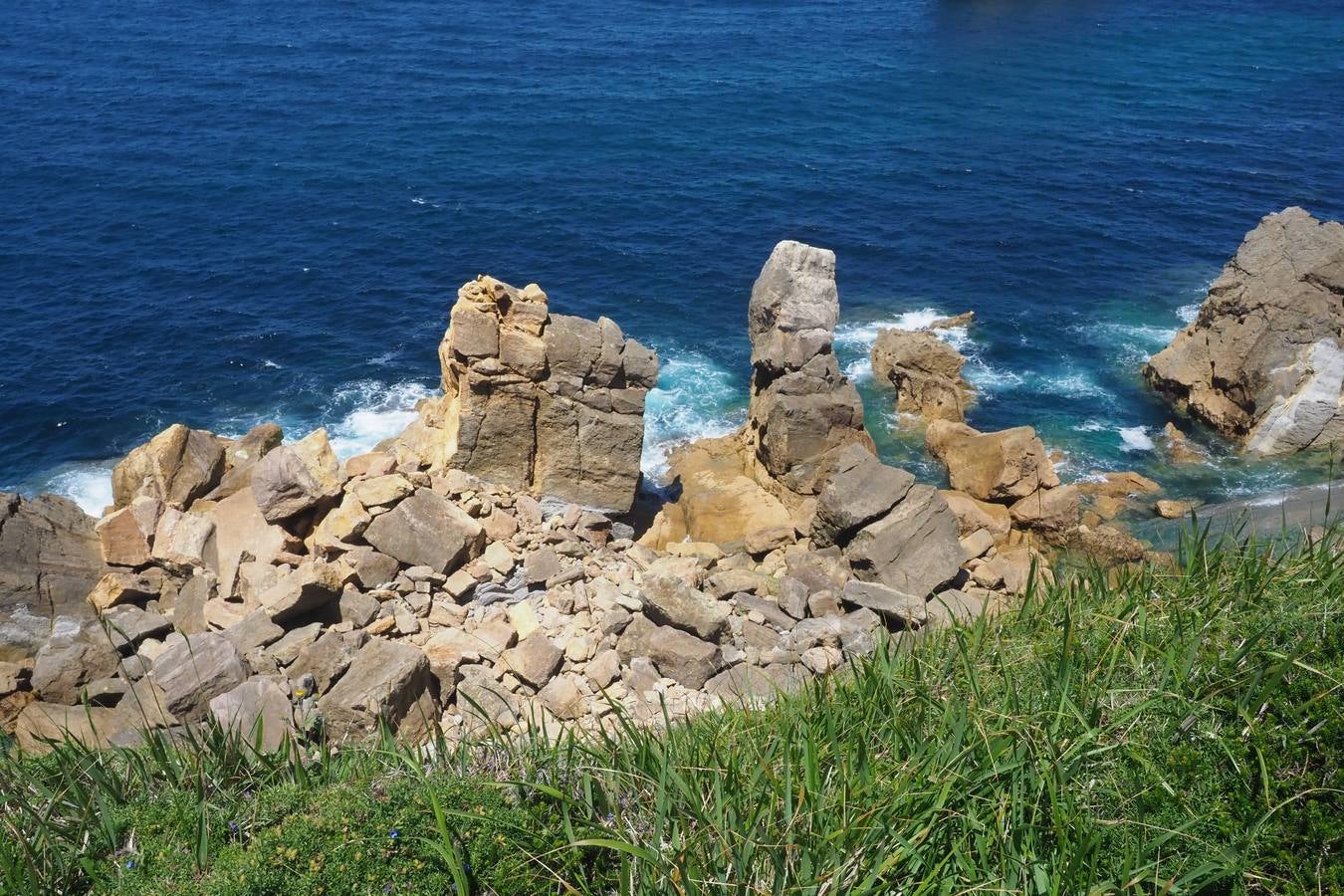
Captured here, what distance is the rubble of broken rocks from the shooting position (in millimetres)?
20000

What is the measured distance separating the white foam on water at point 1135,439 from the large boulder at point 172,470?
107ft

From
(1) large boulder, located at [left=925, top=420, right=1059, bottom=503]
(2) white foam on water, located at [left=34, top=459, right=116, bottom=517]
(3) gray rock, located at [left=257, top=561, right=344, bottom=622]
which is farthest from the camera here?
(2) white foam on water, located at [left=34, top=459, right=116, bottom=517]

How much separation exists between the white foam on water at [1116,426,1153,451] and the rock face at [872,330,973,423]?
240 inches

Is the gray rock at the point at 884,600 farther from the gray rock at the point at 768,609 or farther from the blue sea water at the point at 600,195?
the blue sea water at the point at 600,195

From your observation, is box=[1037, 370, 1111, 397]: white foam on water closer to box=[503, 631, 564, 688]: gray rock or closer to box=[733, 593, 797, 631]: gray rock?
box=[733, 593, 797, 631]: gray rock

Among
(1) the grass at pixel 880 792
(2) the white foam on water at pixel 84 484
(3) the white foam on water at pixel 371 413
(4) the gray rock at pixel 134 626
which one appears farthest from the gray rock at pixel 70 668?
(3) the white foam on water at pixel 371 413

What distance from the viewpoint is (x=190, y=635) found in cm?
2164

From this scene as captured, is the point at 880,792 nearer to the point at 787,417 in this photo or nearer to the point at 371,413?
the point at 787,417

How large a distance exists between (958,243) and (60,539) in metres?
45.7

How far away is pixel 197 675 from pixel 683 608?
931 centimetres

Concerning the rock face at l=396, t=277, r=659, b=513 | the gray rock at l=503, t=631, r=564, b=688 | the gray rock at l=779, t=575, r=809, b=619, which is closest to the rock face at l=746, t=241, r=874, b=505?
the rock face at l=396, t=277, r=659, b=513

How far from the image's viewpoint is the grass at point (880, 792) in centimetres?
943

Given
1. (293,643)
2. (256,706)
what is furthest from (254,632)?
(256,706)

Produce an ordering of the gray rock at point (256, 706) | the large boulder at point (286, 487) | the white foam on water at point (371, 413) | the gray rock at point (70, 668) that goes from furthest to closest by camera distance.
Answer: the white foam on water at point (371, 413), the large boulder at point (286, 487), the gray rock at point (70, 668), the gray rock at point (256, 706)
